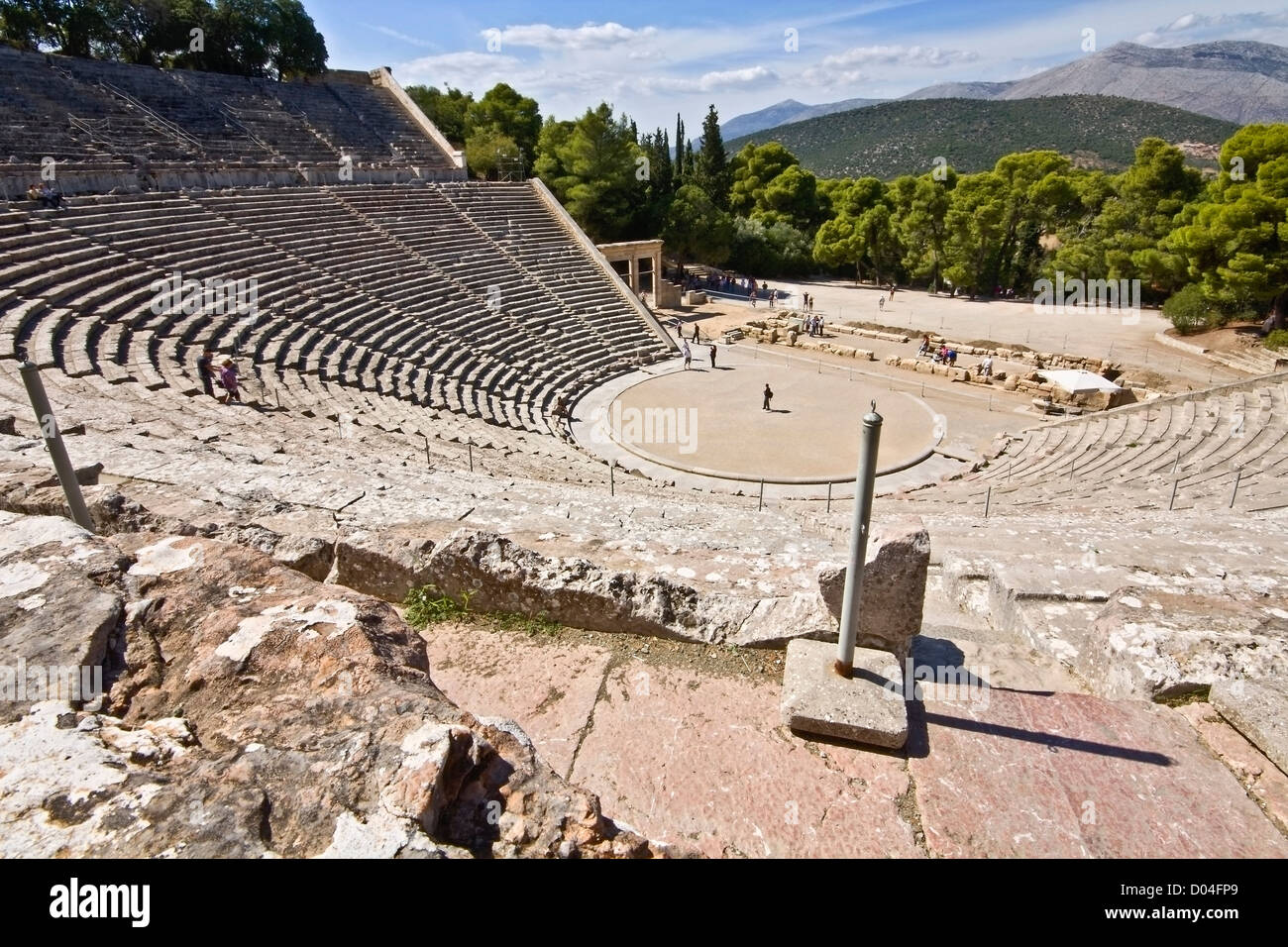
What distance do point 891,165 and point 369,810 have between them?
123 meters

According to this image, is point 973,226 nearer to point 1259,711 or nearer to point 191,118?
point 191,118

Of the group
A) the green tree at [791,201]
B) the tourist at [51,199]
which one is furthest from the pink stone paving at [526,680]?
the green tree at [791,201]

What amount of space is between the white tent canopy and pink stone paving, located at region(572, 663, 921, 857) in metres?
20.9

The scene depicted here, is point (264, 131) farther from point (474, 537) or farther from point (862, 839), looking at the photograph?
point (862, 839)

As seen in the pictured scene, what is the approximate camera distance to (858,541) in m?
3.07

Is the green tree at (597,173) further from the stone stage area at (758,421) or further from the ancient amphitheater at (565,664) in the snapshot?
the ancient amphitheater at (565,664)

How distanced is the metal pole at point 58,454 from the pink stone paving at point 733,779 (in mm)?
3287

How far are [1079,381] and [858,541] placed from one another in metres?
21.1

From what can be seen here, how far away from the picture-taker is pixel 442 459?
11.2 m

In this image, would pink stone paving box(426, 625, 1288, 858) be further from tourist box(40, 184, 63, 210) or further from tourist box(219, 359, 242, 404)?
tourist box(40, 184, 63, 210)

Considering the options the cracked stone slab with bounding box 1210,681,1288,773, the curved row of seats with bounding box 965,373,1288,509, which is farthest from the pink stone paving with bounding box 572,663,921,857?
the curved row of seats with bounding box 965,373,1288,509

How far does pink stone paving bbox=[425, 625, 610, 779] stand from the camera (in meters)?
3.12

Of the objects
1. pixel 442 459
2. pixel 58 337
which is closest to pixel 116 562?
pixel 442 459

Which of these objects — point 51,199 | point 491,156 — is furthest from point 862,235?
point 51,199
